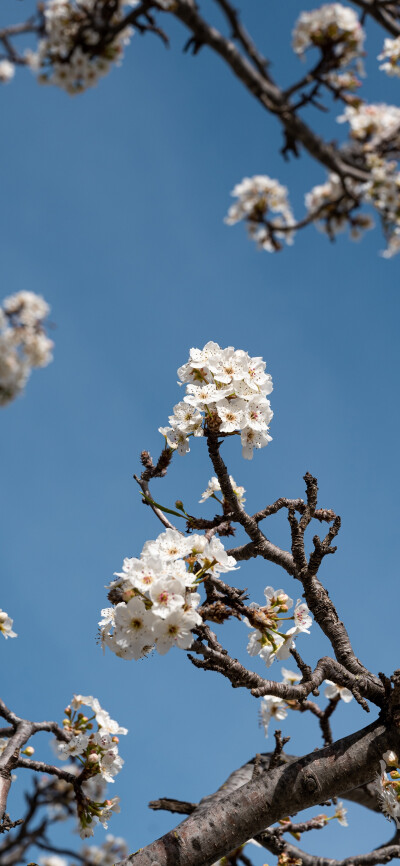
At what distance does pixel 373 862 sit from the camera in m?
5.33

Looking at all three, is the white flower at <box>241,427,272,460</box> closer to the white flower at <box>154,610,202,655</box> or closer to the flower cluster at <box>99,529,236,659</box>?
the flower cluster at <box>99,529,236,659</box>

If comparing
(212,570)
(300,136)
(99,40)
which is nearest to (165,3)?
(99,40)

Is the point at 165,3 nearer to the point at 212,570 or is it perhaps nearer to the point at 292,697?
the point at 212,570

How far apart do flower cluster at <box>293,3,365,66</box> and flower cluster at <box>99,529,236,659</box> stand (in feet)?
10.9

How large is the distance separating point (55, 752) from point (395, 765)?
240 cm

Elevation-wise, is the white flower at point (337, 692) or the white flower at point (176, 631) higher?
the white flower at point (176, 631)

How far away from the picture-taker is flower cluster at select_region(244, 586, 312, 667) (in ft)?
12.2

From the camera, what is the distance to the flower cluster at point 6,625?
203 inches

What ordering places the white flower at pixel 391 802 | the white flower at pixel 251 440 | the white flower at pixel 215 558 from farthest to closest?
the white flower at pixel 251 440, the white flower at pixel 391 802, the white flower at pixel 215 558

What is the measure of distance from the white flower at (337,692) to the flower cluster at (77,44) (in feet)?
16.4

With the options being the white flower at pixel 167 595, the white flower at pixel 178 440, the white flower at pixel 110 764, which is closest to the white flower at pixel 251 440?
the white flower at pixel 178 440

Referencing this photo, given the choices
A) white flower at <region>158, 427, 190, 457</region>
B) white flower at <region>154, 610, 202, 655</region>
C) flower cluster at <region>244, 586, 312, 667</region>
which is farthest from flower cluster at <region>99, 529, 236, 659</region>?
white flower at <region>158, 427, 190, 457</region>

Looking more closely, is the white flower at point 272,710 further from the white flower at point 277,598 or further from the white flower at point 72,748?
the white flower at point 277,598

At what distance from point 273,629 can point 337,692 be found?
215cm
